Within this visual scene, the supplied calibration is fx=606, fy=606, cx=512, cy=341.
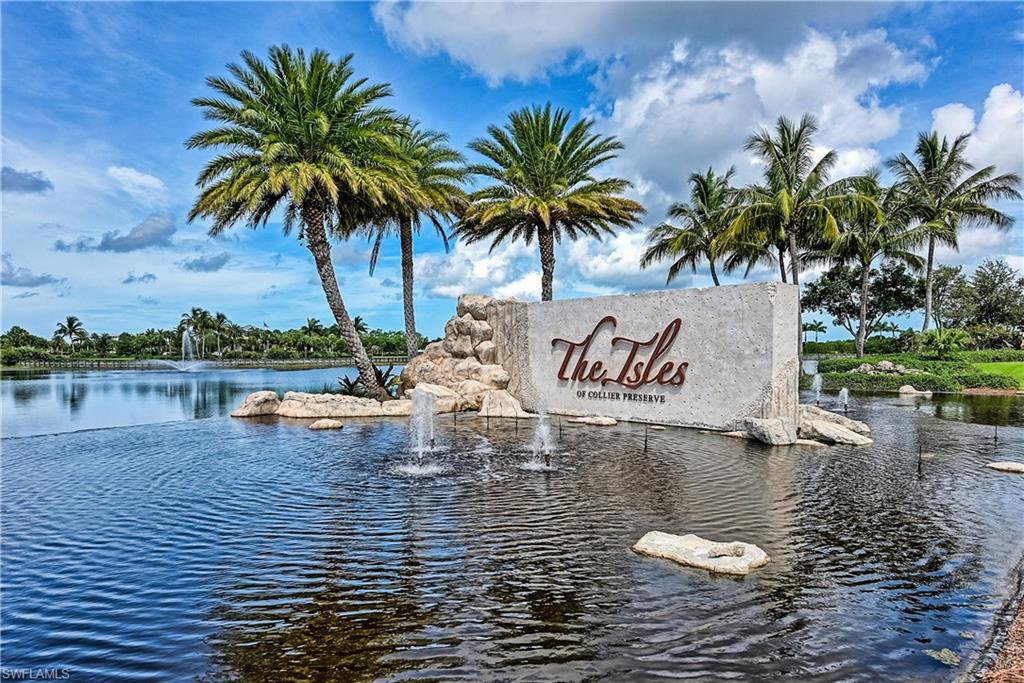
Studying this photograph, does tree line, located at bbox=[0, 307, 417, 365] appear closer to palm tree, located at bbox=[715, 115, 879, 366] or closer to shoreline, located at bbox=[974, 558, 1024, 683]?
palm tree, located at bbox=[715, 115, 879, 366]

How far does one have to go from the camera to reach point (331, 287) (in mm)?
23375

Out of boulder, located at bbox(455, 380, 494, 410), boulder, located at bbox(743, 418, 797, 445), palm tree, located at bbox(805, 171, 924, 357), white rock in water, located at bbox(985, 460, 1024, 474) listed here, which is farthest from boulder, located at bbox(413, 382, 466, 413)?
palm tree, located at bbox(805, 171, 924, 357)

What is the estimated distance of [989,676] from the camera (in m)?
4.20

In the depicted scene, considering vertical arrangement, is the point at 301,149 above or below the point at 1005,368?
above

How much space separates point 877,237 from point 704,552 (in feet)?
114

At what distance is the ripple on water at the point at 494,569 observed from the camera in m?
4.66

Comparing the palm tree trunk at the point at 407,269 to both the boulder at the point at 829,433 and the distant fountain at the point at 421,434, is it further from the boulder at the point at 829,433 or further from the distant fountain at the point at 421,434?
the boulder at the point at 829,433

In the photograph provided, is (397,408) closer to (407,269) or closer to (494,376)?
(494,376)

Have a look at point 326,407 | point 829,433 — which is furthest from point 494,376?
point 829,433

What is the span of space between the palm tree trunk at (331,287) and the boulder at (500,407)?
5.07m

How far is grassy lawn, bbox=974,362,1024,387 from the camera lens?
98.1ft

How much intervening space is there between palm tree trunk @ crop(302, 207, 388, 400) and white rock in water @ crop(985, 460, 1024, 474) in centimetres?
1863

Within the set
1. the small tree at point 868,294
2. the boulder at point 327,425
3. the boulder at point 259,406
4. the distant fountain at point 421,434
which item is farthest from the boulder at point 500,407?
the small tree at point 868,294

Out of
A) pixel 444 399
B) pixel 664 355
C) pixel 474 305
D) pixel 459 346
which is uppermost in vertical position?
pixel 474 305
